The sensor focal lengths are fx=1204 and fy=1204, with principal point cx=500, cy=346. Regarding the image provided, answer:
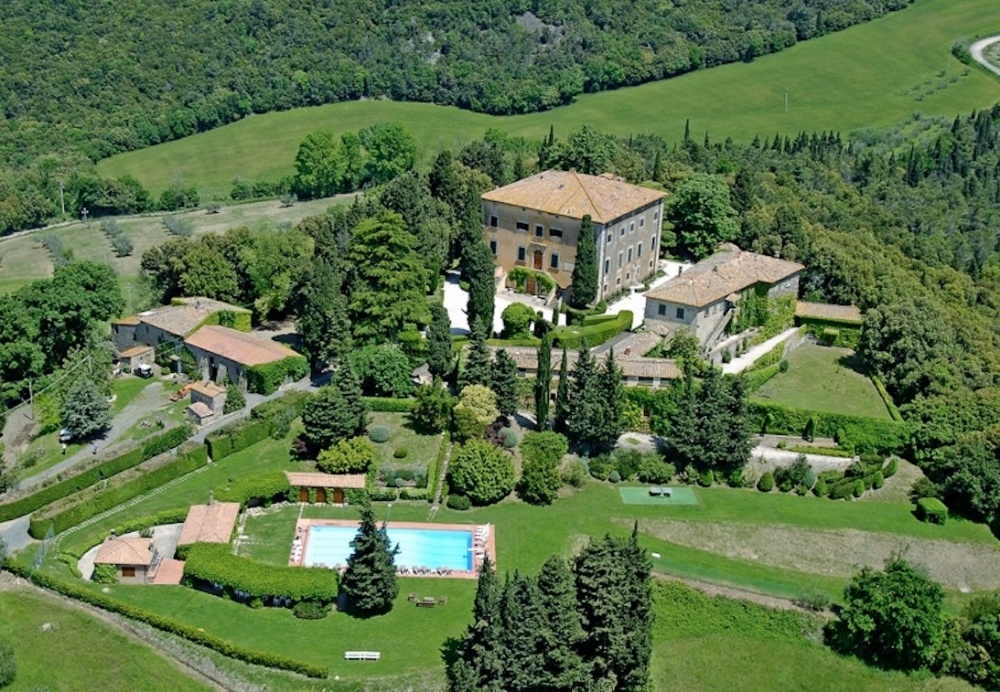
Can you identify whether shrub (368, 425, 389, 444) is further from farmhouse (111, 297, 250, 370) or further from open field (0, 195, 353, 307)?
open field (0, 195, 353, 307)

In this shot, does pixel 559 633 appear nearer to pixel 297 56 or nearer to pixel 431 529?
pixel 431 529

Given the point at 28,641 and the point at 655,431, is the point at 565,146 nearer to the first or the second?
the point at 655,431

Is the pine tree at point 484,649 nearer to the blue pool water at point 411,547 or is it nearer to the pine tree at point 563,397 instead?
the blue pool water at point 411,547

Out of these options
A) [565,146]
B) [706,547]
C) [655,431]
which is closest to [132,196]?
[565,146]

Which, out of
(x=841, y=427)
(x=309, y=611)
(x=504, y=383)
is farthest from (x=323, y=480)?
(x=841, y=427)

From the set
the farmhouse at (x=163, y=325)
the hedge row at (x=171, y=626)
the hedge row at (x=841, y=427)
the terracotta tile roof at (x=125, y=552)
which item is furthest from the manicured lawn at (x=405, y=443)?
the hedge row at (x=841, y=427)

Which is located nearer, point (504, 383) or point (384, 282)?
point (504, 383)

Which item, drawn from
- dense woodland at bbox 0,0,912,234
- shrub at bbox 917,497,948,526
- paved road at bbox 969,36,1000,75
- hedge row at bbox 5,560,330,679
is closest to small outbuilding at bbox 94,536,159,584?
hedge row at bbox 5,560,330,679
